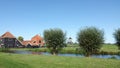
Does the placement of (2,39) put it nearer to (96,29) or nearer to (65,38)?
(65,38)

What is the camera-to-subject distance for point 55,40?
64.6 metres

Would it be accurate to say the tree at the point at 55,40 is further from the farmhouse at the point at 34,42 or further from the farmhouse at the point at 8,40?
the farmhouse at the point at 34,42

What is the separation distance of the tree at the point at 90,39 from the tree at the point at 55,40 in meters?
9.98

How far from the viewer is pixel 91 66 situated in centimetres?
2856

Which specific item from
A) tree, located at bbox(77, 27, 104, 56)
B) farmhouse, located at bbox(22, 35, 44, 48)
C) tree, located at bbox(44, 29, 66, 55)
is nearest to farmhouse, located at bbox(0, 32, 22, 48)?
farmhouse, located at bbox(22, 35, 44, 48)

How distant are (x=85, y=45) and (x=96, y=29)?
15.1 feet

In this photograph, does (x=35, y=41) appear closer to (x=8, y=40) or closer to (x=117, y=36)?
(x=8, y=40)

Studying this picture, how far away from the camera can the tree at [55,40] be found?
6438cm

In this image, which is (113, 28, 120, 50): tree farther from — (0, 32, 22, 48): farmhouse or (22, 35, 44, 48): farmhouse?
(22, 35, 44, 48): farmhouse

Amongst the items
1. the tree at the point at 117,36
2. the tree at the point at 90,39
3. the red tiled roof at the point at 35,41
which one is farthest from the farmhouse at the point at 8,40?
the tree at the point at 90,39

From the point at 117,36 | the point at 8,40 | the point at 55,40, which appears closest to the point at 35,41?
the point at 8,40

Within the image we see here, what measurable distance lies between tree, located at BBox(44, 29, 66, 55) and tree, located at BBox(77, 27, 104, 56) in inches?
393

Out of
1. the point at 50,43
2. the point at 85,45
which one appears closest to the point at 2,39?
the point at 50,43

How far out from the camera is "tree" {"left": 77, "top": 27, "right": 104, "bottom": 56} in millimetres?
53781
